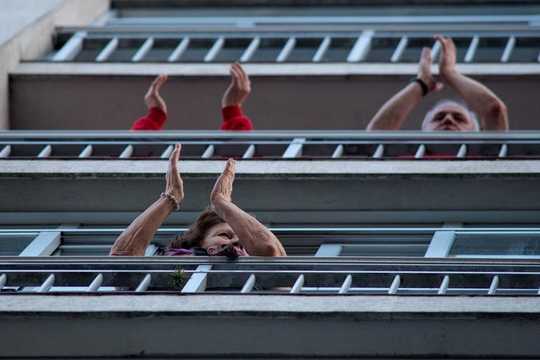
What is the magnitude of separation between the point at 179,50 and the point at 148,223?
993 centimetres

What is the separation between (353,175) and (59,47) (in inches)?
331

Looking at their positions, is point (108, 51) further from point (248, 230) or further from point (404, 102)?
point (248, 230)

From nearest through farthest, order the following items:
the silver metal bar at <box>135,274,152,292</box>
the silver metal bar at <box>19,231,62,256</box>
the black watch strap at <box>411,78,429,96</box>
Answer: the silver metal bar at <box>135,274,152,292</box> → the silver metal bar at <box>19,231,62,256</box> → the black watch strap at <box>411,78,429,96</box>

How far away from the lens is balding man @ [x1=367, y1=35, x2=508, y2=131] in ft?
62.8

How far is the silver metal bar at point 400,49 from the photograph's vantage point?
2452cm

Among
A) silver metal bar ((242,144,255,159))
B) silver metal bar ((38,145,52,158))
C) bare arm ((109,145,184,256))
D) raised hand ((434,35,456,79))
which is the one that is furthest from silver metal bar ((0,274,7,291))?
raised hand ((434,35,456,79))

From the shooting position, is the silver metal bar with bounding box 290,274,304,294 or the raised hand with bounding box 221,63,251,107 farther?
the raised hand with bounding box 221,63,251,107

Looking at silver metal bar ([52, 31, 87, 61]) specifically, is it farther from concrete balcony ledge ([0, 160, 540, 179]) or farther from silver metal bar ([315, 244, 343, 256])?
silver metal bar ([315, 244, 343, 256])

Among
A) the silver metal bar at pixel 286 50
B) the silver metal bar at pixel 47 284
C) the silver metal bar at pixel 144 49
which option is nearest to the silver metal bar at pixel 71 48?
the silver metal bar at pixel 144 49

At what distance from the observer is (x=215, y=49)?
25.3 metres

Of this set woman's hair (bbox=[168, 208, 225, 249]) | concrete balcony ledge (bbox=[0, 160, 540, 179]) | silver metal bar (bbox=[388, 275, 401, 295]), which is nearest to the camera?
silver metal bar (bbox=[388, 275, 401, 295])

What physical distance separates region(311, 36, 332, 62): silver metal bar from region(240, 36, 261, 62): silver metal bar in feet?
2.41

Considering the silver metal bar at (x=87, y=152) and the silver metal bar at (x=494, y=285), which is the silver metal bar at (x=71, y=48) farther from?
the silver metal bar at (x=494, y=285)

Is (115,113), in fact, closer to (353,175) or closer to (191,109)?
(191,109)
